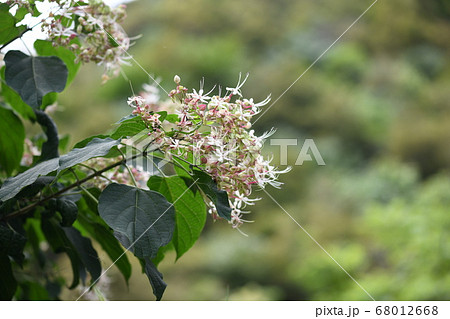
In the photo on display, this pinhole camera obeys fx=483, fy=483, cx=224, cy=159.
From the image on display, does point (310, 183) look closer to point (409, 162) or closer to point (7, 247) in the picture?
point (409, 162)

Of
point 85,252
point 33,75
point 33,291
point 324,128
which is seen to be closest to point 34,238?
point 33,291

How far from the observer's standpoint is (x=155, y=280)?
564 mm

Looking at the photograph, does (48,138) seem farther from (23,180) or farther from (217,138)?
(217,138)

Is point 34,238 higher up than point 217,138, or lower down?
lower down

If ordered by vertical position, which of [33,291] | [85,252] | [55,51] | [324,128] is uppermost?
[55,51]

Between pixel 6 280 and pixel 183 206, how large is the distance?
28 centimetres

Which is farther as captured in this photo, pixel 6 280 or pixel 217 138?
pixel 6 280

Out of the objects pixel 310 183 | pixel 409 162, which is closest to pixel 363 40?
pixel 409 162

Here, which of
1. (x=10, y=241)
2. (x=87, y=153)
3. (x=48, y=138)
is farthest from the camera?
(x=48, y=138)

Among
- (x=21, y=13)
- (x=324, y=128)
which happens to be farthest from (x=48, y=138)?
(x=324, y=128)

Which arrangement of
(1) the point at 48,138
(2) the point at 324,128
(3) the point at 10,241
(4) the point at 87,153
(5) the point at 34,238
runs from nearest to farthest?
(4) the point at 87,153 < (3) the point at 10,241 < (1) the point at 48,138 < (5) the point at 34,238 < (2) the point at 324,128

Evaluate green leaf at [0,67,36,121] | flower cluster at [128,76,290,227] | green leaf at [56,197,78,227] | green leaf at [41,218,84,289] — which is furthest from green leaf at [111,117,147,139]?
green leaf at [0,67,36,121]

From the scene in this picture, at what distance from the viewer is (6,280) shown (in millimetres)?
687

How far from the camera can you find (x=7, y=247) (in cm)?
64
